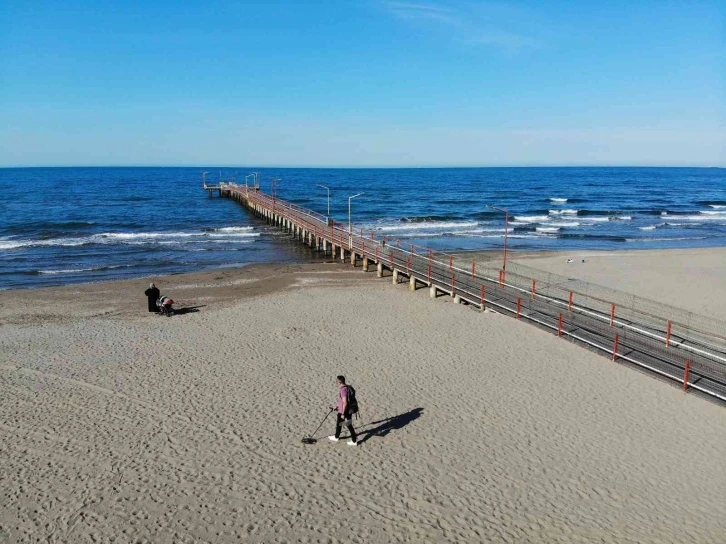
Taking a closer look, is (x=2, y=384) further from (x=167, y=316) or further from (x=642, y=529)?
(x=642, y=529)

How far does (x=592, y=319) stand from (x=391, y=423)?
8854 millimetres

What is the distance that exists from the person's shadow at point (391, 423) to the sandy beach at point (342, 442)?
0.05 meters

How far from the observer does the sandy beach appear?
835 centimetres

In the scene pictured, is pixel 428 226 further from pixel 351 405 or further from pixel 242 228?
pixel 351 405

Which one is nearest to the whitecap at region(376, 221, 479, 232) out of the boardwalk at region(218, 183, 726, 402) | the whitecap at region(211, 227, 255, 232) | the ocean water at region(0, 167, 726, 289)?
the ocean water at region(0, 167, 726, 289)

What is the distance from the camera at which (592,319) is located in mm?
17234

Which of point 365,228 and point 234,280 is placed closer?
point 234,280

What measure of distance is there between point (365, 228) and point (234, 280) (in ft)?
71.7

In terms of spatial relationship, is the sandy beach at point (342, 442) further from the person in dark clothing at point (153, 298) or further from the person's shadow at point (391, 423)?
the person in dark clothing at point (153, 298)

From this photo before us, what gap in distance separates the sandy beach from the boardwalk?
57 centimetres

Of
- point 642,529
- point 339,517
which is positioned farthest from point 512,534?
point 339,517

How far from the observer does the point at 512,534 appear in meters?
8.05

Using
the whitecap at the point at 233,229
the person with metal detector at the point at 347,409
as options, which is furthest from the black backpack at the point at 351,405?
the whitecap at the point at 233,229

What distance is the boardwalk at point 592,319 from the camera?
44.7ft
